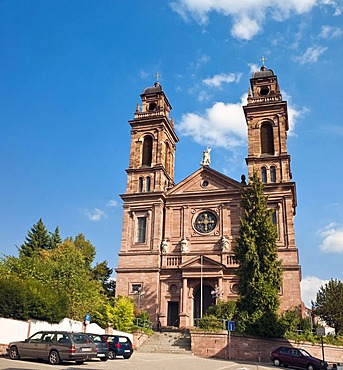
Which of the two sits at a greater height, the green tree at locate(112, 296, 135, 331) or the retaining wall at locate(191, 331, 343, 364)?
the green tree at locate(112, 296, 135, 331)

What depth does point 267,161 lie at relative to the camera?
42469mm

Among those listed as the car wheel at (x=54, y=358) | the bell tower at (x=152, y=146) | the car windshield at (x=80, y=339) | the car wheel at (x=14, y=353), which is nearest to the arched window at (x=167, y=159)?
the bell tower at (x=152, y=146)

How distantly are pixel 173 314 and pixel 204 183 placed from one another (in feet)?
42.3

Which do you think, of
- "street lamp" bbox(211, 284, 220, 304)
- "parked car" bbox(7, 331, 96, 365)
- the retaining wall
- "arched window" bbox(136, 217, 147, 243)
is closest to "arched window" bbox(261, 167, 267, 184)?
"street lamp" bbox(211, 284, 220, 304)

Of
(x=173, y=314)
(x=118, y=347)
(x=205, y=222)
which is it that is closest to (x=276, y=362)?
(x=118, y=347)

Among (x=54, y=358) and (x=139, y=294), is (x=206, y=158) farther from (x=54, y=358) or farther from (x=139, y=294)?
(x=54, y=358)

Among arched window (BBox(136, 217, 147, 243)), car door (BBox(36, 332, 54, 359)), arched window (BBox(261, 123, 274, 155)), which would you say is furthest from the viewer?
arched window (BBox(261, 123, 274, 155))

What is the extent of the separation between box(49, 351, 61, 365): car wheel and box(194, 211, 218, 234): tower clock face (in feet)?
84.3

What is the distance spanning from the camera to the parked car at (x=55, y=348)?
694 inches

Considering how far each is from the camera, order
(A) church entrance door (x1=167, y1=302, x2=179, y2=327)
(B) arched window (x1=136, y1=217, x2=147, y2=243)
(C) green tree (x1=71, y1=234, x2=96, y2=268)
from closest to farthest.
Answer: (A) church entrance door (x1=167, y1=302, x2=179, y2=327) < (B) arched window (x1=136, y1=217, x2=147, y2=243) < (C) green tree (x1=71, y1=234, x2=96, y2=268)

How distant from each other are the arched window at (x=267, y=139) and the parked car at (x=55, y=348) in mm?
29807

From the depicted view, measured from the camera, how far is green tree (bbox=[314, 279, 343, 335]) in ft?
131

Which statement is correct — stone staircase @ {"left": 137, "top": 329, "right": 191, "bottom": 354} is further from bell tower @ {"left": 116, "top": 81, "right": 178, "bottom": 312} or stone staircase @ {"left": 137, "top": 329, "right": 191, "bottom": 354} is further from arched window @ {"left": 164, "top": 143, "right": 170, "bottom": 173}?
arched window @ {"left": 164, "top": 143, "right": 170, "bottom": 173}

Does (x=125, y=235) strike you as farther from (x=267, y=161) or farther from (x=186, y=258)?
(x=267, y=161)
